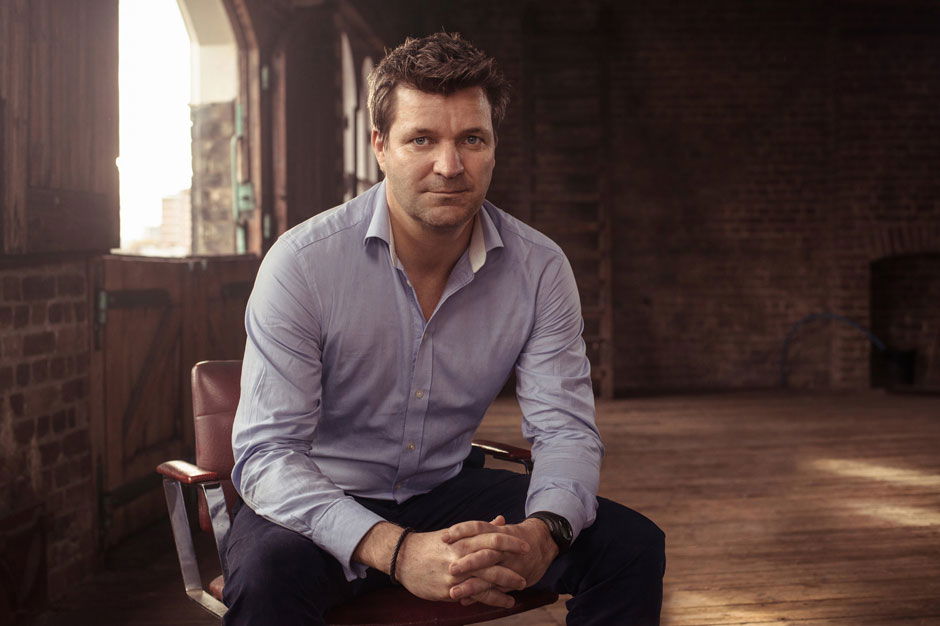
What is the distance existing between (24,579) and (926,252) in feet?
25.0

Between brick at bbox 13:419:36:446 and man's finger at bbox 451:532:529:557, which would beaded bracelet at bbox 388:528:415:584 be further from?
brick at bbox 13:419:36:446

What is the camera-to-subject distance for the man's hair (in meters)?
1.70

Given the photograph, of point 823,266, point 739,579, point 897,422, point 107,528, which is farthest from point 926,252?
point 107,528

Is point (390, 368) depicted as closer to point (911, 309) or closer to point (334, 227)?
point (334, 227)

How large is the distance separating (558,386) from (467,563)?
0.52 m

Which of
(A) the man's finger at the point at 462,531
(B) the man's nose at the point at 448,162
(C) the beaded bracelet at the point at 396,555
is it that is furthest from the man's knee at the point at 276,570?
(B) the man's nose at the point at 448,162

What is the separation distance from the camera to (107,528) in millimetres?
3254

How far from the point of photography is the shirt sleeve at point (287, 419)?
1567mm

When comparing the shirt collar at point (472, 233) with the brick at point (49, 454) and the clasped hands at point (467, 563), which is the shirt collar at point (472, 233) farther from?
the brick at point (49, 454)

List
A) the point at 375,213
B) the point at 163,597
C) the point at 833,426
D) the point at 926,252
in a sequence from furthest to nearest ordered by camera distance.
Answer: the point at 926,252, the point at 833,426, the point at 163,597, the point at 375,213

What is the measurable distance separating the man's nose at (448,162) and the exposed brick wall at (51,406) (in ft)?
5.07

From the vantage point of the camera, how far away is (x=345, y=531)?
1539mm

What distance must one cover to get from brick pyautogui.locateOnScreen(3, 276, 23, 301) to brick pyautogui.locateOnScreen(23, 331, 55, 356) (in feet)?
0.44

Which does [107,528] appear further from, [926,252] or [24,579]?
[926,252]
